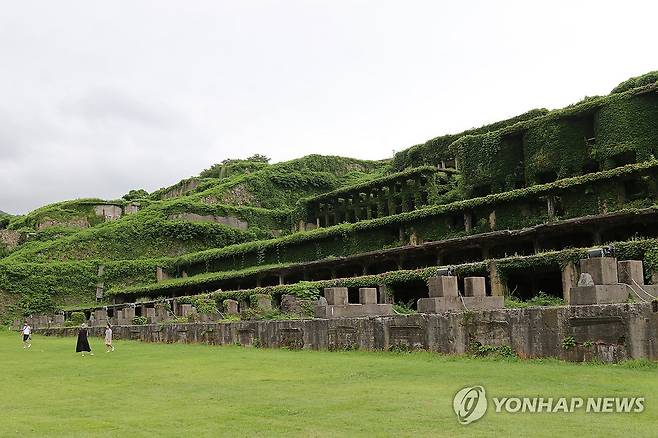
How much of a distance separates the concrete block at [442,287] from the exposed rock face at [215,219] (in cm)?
6267

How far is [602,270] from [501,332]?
266 centimetres

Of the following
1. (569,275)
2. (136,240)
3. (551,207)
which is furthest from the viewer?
(136,240)

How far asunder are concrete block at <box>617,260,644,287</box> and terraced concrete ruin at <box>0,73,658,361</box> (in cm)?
6

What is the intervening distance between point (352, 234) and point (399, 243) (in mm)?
4481

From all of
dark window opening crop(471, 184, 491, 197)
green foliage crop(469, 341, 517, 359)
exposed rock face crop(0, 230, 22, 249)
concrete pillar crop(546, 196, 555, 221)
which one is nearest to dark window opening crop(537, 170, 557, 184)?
dark window opening crop(471, 184, 491, 197)

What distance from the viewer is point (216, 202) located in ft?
271

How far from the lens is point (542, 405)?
9273 millimetres

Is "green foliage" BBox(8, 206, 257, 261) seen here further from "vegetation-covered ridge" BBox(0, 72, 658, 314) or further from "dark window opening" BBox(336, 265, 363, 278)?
"dark window opening" BBox(336, 265, 363, 278)

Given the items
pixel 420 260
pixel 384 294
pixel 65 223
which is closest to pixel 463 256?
pixel 420 260

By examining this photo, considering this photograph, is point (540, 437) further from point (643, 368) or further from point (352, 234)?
point (352, 234)

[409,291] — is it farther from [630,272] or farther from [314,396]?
[314,396]

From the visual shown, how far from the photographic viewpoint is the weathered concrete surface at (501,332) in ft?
41.9

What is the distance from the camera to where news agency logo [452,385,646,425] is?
8.84m

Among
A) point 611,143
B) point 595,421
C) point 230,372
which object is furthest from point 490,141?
point 595,421
